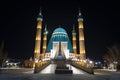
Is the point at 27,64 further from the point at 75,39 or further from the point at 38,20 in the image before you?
the point at 75,39

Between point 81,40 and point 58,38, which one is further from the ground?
point 58,38

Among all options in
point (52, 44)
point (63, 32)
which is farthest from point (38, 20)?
point (63, 32)

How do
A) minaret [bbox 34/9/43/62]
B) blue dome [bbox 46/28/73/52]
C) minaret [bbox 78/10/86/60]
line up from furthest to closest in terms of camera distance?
blue dome [bbox 46/28/73/52], minaret [bbox 78/10/86/60], minaret [bbox 34/9/43/62]

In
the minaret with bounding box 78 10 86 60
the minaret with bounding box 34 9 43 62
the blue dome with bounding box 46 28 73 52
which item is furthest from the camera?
the blue dome with bounding box 46 28 73 52

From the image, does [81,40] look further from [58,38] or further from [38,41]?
[58,38]

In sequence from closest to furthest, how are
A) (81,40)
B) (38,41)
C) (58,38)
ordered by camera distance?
(38,41), (81,40), (58,38)

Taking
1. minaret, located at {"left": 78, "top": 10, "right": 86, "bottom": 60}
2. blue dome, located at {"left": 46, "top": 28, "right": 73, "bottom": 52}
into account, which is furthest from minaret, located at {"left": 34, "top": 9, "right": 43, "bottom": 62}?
minaret, located at {"left": 78, "top": 10, "right": 86, "bottom": 60}

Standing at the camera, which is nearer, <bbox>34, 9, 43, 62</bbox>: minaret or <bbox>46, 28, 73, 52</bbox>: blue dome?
<bbox>34, 9, 43, 62</bbox>: minaret

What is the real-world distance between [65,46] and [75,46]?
29.9 feet

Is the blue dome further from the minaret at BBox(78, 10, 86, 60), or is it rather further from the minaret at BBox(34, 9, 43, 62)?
the minaret at BBox(78, 10, 86, 60)

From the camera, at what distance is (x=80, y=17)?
71.2 metres

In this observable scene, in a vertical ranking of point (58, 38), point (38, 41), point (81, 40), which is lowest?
point (38, 41)

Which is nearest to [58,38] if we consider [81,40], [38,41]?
[81,40]

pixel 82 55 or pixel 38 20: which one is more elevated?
pixel 38 20
